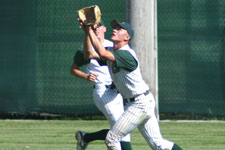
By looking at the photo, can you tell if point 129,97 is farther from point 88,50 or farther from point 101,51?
point 88,50

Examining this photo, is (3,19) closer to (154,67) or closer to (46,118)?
(46,118)

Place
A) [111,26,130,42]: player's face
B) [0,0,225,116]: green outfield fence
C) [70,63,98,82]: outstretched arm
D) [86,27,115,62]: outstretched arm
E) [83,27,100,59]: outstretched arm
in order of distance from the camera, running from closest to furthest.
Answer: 1. [86,27,115,62]: outstretched arm
2. [111,26,130,42]: player's face
3. [83,27,100,59]: outstretched arm
4. [70,63,98,82]: outstretched arm
5. [0,0,225,116]: green outfield fence

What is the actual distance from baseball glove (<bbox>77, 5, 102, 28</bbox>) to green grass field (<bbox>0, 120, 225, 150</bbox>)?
2978 mm

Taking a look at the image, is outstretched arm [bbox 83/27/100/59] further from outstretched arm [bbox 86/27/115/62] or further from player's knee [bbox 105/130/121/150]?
player's knee [bbox 105/130/121/150]

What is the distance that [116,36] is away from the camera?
280 inches

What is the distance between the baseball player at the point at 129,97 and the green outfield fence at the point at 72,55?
615 cm

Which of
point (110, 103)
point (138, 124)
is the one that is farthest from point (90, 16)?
point (110, 103)

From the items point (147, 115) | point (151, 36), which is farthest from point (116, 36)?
point (151, 36)

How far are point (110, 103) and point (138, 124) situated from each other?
99 cm

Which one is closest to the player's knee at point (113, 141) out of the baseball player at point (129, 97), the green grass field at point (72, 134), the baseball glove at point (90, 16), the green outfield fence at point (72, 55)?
the baseball player at point (129, 97)

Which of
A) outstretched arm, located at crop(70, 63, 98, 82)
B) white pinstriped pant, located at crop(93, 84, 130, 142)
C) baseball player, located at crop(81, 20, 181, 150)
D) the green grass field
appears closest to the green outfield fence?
the green grass field

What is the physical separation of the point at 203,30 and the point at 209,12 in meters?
0.37

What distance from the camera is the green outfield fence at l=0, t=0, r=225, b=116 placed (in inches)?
517

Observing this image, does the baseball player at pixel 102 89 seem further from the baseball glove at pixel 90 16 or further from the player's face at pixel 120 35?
the baseball glove at pixel 90 16
